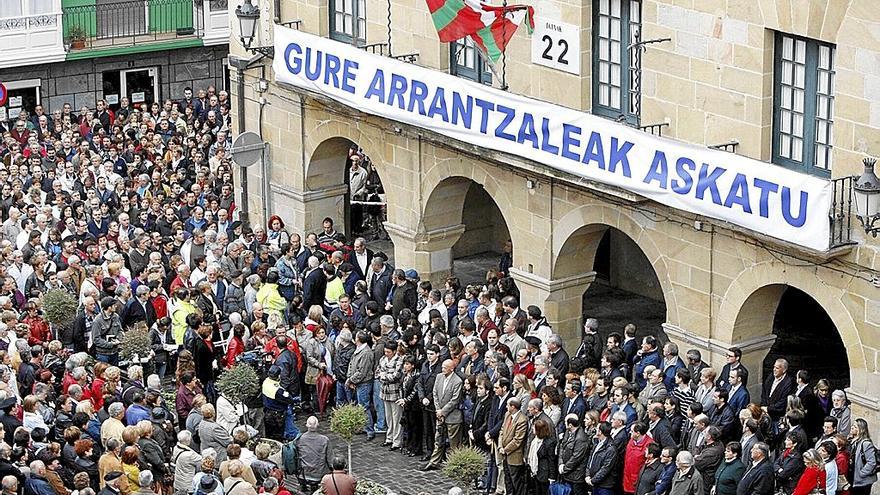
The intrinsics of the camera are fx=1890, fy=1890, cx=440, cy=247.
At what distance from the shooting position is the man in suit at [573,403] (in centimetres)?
2525

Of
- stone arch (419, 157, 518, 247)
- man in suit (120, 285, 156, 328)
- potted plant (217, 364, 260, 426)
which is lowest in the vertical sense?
potted plant (217, 364, 260, 426)

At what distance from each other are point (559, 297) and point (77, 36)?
20.5 metres

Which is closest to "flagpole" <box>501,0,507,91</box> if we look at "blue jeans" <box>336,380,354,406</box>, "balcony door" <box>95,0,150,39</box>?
"blue jeans" <box>336,380,354,406</box>

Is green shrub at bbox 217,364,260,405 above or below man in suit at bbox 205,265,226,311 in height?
below

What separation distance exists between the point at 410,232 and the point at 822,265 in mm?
9816

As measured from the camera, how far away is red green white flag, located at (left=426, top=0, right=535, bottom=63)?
95.8ft

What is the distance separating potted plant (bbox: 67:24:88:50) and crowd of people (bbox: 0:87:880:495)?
10.4 meters

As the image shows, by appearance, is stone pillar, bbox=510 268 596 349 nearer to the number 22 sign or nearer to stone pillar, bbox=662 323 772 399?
stone pillar, bbox=662 323 772 399

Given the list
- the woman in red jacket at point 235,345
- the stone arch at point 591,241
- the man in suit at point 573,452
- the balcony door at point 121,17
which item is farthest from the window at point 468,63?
the balcony door at point 121,17

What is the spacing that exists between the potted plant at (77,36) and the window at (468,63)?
1719 cm

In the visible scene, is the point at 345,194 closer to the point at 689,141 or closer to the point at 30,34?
the point at 689,141

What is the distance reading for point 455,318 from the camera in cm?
2975

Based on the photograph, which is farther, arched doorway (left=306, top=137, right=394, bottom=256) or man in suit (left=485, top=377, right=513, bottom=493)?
arched doorway (left=306, top=137, right=394, bottom=256)

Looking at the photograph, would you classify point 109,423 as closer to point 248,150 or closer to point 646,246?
point 646,246
